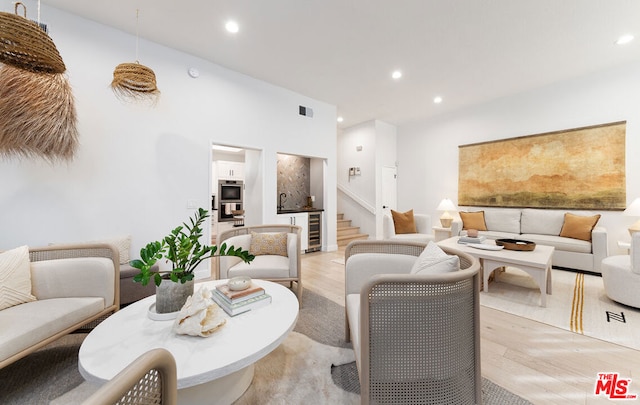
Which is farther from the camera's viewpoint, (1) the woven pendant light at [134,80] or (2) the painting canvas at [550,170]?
(2) the painting canvas at [550,170]

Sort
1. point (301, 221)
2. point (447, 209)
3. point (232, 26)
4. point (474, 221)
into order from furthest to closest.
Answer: point (447, 209), point (301, 221), point (474, 221), point (232, 26)

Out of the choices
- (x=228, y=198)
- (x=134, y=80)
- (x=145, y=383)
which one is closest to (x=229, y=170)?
(x=228, y=198)

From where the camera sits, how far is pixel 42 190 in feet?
8.29

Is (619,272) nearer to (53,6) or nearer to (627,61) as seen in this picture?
(627,61)

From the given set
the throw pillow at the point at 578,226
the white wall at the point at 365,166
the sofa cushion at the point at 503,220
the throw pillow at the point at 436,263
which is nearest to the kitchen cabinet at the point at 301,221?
the white wall at the point at 365,166

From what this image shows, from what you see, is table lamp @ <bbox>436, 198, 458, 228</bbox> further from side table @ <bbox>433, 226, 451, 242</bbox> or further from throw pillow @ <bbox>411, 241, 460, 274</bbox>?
throw pillow @ <bbox>411, 241, 460, 274</bbox>

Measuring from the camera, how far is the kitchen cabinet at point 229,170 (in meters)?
7.06

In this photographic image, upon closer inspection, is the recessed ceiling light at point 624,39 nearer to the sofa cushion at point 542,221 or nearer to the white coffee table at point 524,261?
the sofa cushion at point 542,221

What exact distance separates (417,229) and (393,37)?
10.3 ft

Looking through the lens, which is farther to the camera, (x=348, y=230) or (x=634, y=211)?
(x=348, y=230)

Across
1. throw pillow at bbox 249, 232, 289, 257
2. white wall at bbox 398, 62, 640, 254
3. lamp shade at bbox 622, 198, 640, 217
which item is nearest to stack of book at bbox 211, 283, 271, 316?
throw pillow at bbox 249, 232, 289, 257

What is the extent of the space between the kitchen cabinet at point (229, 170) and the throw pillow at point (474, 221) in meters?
6.02

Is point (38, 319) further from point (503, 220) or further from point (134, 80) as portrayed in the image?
point (503, 220)

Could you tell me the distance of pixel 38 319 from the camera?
149cm
